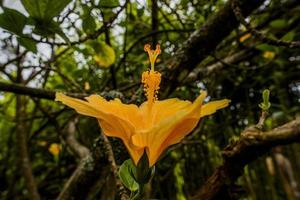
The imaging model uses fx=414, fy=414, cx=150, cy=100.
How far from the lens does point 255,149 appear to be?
0.44 metres

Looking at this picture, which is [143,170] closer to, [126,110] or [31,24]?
[126,110]

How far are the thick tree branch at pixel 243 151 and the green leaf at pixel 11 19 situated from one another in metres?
0.45

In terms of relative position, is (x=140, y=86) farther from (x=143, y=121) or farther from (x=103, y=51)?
(x=143, y=121)

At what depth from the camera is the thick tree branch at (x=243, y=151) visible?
1.34 ft

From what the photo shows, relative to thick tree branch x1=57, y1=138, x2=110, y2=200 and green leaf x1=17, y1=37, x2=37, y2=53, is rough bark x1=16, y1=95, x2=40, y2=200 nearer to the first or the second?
thick tree branch x1=57, y1=138, x2=110, y2=200

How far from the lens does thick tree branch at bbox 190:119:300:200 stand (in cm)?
41

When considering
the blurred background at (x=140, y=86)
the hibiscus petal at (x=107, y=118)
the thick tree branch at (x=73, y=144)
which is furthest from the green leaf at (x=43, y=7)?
the thick tree branch at (x=73, y=144)

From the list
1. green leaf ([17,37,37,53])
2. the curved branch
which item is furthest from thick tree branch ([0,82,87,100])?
the curved branch

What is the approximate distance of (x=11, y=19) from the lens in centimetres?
73

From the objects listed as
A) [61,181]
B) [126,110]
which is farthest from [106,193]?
[61,181]

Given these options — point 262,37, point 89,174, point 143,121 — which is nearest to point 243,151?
point 143,121

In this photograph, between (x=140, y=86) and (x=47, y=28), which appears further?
(x=140, y=86)

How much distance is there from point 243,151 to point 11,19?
1.60 feet

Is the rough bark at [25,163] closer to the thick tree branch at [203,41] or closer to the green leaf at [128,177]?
the thick tree branch at [203,41]
